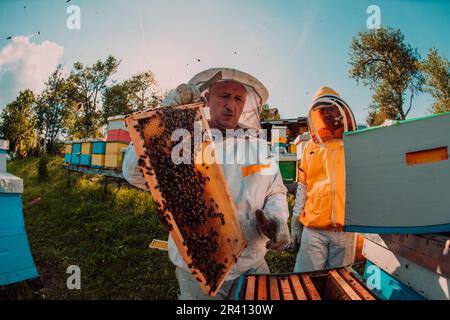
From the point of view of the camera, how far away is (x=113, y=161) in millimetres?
8680

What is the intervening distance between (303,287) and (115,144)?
8405 mm

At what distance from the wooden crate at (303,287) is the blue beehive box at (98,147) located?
9.00m

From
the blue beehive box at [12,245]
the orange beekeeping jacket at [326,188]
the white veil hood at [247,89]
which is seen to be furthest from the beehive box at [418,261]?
the blue beehive box at [12,245]

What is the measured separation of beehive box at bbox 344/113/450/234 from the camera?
1.47 meters

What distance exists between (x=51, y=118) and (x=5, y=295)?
39.3 metres

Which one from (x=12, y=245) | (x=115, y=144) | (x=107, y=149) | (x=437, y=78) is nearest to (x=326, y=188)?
(x=12, y=245)

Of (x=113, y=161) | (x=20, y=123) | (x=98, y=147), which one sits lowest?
(x=113, y=161)

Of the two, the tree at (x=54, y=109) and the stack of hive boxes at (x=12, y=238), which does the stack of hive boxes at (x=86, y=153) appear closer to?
the stack of hive boxes at (x=12, y=238)

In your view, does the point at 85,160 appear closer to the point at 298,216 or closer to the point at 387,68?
the point at 298,216

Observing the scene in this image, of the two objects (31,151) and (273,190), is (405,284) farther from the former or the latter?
(31,151)

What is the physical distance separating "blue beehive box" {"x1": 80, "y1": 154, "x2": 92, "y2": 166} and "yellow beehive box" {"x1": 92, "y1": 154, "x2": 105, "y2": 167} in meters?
0.52

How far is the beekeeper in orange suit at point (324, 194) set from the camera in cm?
258

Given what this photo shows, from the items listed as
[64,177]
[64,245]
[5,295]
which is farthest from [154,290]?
[64,177]

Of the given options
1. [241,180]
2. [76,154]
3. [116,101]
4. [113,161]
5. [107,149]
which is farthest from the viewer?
[116,101]
